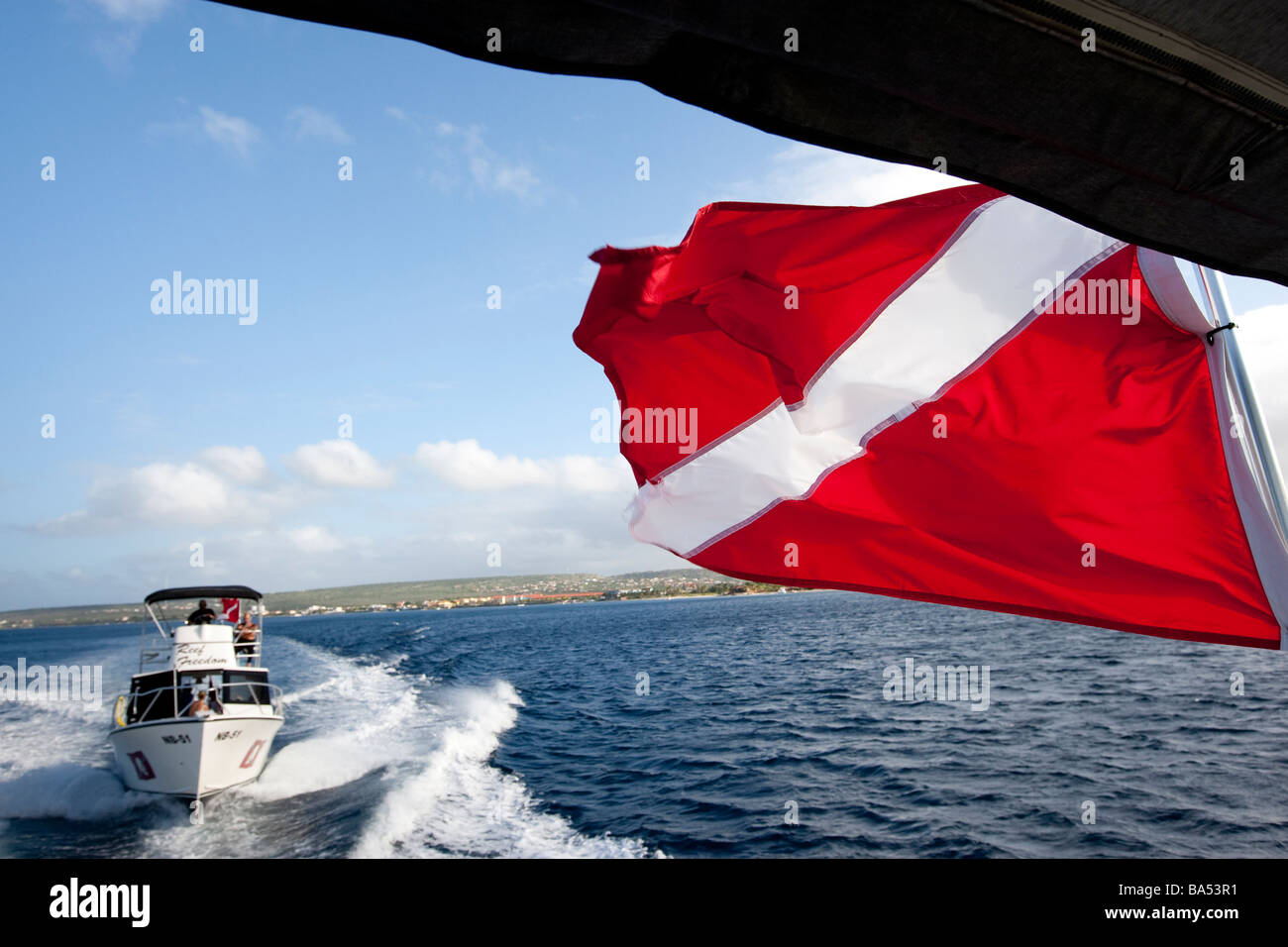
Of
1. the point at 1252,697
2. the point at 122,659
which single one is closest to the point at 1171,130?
the point at 1252,697

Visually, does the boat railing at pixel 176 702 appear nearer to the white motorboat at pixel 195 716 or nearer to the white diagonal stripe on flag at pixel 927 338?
the white motorboat at pixel 195 716

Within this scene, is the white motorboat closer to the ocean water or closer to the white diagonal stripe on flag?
the ocean water

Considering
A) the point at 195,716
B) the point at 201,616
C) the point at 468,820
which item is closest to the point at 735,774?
the point at 468,820

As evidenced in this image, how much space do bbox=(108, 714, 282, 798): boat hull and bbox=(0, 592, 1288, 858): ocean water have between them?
46 cm

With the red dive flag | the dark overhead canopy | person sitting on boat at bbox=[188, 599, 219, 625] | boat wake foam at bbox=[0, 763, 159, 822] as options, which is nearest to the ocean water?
boat wake foam at bbox=[0, 763, 159, 822]

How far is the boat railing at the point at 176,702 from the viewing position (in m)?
17.5

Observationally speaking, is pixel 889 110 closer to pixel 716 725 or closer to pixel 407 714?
pixel 716 725

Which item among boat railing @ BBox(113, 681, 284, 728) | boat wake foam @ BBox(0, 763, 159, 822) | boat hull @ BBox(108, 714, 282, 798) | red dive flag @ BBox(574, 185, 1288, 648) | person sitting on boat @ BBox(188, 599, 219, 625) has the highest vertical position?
red dive flag @ BBox(574, 185, 1288, 648)

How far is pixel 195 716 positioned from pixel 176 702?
3.08 ft

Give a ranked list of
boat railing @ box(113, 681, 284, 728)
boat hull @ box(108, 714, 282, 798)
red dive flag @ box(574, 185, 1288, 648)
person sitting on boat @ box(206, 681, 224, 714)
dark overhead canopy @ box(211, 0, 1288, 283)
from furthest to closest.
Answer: person sitting on boat @ box(206, 681, 224, 714), boat railing @ box(113, 681, 284, 728), boat hull @ box(108, 714, 282, 798), red dive flag @ box(574, 185, 1288, 648), dark overhead canopy @ box(211, 0, 1288, 283)

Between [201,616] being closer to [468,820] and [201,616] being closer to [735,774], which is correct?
[468,820]

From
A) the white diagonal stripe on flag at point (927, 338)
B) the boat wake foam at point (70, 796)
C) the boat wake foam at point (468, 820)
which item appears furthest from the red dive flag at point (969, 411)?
the boat wake foam at point (70, 796)

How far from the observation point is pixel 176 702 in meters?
17.5

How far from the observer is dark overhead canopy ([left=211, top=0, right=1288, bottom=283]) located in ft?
5.11
